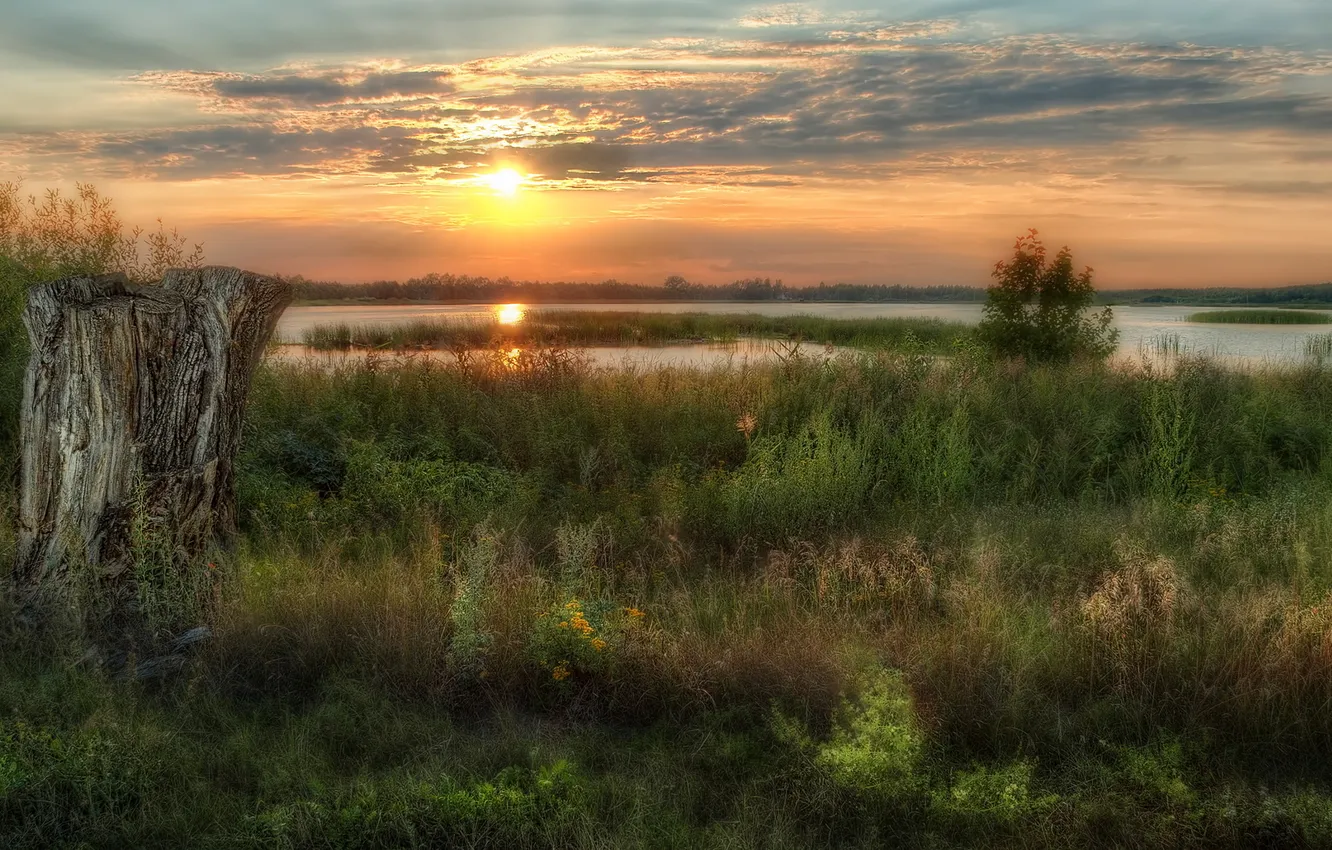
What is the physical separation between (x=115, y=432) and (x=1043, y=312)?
61.2 feet

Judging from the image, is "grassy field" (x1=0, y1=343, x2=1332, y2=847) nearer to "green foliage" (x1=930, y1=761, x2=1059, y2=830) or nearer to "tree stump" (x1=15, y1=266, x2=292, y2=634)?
"green foliage" (x1=930, y1=761, x2=1059, y2=830)

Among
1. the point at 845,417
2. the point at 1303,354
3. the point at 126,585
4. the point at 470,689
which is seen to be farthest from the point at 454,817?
the point at 1303,354

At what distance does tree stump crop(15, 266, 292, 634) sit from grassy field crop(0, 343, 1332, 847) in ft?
1.42

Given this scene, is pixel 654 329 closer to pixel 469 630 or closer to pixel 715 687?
pixel 469 630

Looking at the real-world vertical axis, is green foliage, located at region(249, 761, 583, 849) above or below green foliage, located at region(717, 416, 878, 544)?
below

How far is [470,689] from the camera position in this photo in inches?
190

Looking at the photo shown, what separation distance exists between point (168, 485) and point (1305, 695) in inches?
248

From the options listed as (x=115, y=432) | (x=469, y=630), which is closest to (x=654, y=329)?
(x=115, y=432)

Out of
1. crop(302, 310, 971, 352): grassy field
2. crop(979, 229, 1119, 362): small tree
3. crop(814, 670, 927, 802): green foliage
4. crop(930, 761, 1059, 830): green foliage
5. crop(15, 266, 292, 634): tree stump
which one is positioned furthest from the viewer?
crop(302, 310, 971, 352): grassy field

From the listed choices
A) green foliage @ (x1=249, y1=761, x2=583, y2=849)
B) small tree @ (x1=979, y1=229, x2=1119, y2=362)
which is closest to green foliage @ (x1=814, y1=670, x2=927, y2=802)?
green foliage @ (x1=249, y1=761, x2=583, y2=849)

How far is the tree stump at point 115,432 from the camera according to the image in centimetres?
568

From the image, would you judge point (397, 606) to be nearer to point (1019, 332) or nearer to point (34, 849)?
point (34, 849)

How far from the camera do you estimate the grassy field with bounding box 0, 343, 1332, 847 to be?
3.81m

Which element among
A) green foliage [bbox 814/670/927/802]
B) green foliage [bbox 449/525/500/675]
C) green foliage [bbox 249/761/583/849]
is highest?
green foliage [bbox 449/525/500/675]
